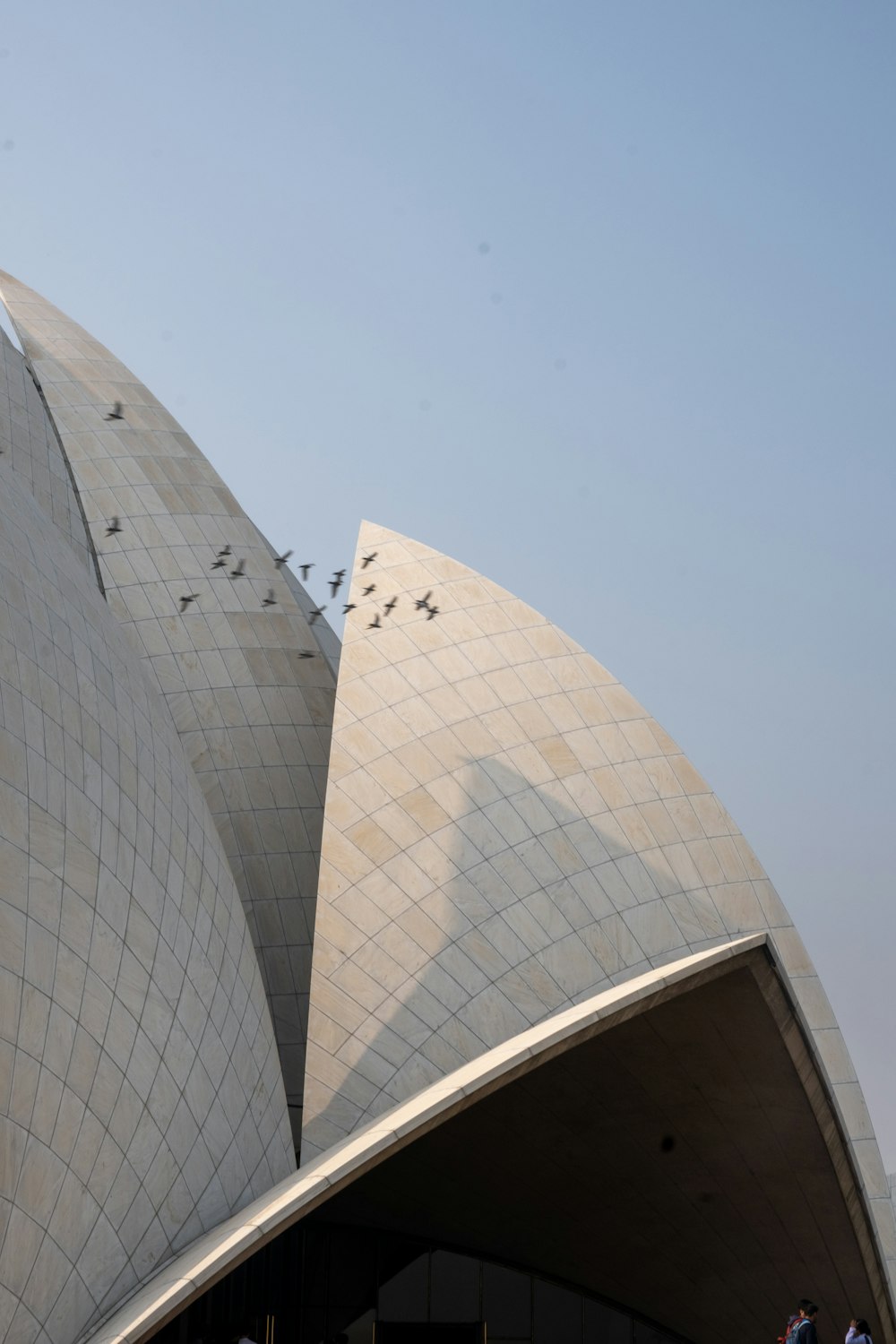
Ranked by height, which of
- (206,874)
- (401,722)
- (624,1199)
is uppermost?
(401,722)

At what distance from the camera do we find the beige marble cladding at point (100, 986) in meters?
12.5

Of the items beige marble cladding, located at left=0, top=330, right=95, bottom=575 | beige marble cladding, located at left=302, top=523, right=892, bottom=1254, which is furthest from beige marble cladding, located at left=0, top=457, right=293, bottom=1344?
beige marble cladding, located at left=0, top=330, right=95, bottom=575

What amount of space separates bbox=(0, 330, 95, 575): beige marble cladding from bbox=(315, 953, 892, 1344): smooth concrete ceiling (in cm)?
1086

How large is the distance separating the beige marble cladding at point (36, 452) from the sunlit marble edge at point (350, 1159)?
1168cm

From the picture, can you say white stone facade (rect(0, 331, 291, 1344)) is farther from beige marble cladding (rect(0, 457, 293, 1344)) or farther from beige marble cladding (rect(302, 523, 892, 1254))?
beige marble cladding (rect(302, 523, 892, 1254))

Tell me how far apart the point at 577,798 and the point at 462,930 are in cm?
260

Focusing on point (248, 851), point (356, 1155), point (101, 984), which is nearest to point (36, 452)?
point (248, 851)

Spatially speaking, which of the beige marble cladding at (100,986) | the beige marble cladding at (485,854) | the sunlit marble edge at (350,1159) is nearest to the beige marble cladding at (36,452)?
the beige marble cladding at (485,854)

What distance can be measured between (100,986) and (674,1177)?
10668mm

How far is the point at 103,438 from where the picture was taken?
1008 inches

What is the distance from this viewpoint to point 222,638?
80.1ft

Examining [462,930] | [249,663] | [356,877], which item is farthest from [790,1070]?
[249,663]

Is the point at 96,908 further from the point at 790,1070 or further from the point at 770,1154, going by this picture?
the point at 770,1154

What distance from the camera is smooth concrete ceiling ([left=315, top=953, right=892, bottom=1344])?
60.4 feet
